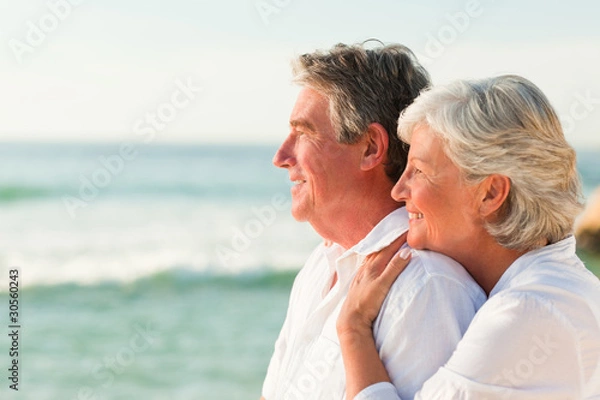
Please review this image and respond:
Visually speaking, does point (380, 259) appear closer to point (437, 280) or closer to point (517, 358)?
point (437, 280)

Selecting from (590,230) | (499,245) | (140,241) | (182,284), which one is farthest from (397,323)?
(140,241)

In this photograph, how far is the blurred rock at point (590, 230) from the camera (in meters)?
11.3

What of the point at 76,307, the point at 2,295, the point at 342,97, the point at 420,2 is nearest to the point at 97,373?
the point at 76,307

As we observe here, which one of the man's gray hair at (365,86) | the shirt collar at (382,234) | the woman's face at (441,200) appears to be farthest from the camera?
the man's gray hair at (365,86)

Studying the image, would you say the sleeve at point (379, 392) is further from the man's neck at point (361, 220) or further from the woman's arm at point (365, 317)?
the man's neck at point (361, 220)

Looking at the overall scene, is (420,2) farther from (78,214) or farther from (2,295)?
(2,295)

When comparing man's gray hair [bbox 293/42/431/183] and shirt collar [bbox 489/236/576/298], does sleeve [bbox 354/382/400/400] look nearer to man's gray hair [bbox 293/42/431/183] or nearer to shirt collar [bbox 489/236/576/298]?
shirt collar [bbox 489/236/576/298]

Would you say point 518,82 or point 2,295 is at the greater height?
point 518,82

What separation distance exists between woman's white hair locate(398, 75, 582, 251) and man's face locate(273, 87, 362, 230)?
17.7 inches

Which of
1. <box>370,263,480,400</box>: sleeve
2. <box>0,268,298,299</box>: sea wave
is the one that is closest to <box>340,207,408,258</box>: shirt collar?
<box>370,263,480,400</box>: sleeve

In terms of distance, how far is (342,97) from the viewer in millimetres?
2414

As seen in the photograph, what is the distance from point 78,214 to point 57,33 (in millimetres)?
7075

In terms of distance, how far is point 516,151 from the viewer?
6.35ft

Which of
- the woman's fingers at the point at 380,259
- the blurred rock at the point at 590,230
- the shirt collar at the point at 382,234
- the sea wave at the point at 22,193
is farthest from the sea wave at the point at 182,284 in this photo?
the woman's fingers at the point at 380,259
